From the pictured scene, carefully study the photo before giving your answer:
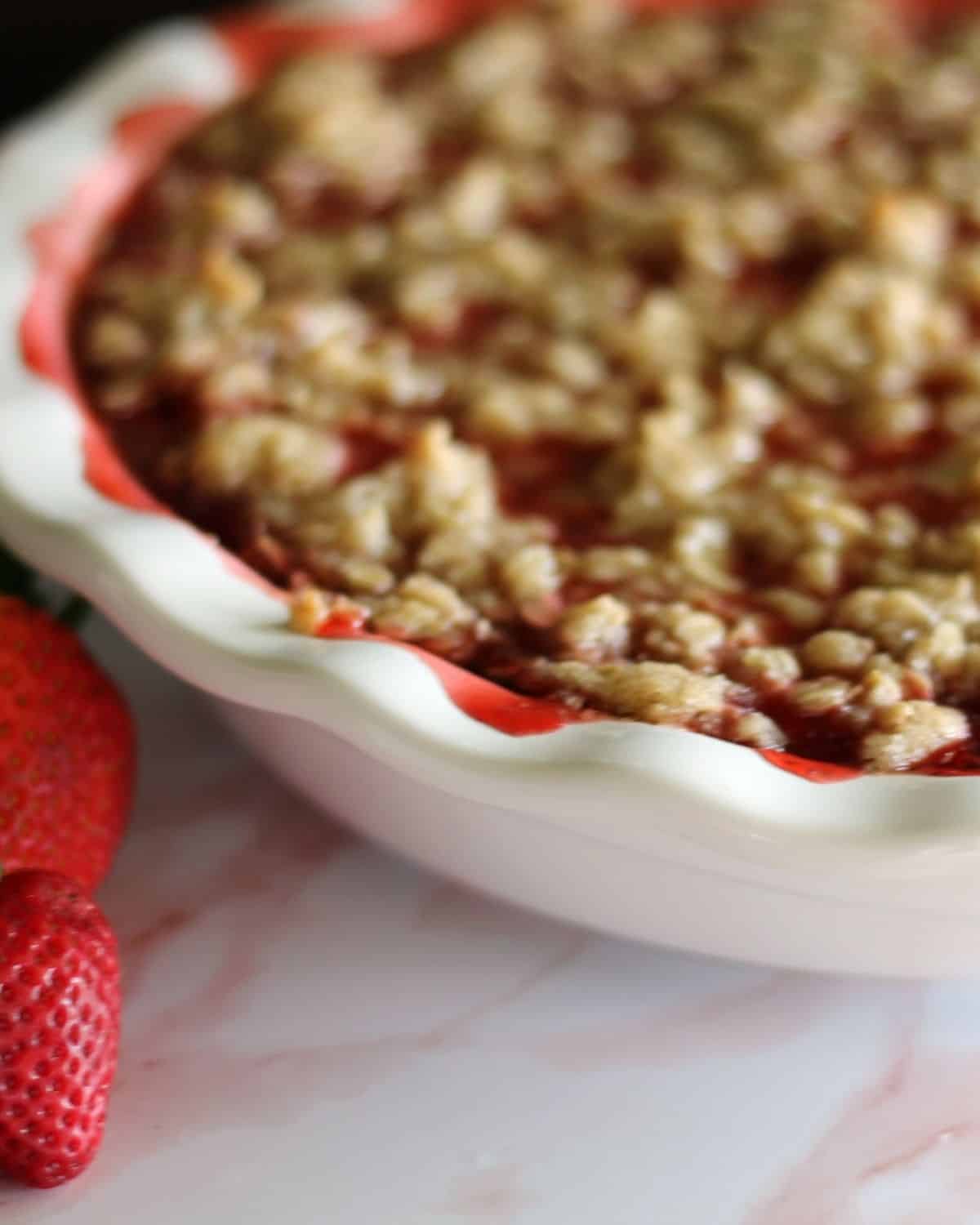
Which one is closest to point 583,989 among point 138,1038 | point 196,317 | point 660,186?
point 138,1038

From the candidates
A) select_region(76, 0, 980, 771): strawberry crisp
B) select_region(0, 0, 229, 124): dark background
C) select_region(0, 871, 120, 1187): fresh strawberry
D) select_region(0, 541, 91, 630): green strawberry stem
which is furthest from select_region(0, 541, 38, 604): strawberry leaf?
select_region(0, 0, 229, 124): dark background

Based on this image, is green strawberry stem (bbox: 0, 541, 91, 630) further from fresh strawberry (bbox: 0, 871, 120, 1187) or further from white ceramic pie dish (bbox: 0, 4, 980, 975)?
fresh strawberry (bbox: 0, 871, 120, 1187)

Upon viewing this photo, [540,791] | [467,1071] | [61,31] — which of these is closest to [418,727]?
[540,791]

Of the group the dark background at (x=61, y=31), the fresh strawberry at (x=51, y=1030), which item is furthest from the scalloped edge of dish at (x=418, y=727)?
the dark background at (x=61, y=31)

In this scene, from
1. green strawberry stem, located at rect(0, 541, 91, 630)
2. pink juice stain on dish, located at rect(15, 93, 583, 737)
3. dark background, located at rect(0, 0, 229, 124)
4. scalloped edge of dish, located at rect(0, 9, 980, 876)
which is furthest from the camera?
dark background, located at rect(0, 0, 229, 124)

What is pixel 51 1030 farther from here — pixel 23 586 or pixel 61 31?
pixel 61 31
